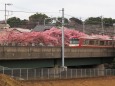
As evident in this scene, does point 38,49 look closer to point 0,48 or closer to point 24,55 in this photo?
point 24,55

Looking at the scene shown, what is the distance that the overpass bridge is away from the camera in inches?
1684

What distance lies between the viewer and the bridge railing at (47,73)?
38.8 metres

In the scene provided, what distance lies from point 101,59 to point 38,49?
19.6m

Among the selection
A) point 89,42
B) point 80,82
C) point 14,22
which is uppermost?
point 14,22

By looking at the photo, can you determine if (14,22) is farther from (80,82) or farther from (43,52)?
(80,82)

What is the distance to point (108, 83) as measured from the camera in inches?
1929

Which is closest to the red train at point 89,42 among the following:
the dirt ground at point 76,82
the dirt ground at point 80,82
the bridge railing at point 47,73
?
the bridge railing at point 47,73

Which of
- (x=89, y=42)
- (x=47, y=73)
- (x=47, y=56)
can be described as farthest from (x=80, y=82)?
(x=89, y=42)

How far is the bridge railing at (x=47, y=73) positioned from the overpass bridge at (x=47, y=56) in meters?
3.22

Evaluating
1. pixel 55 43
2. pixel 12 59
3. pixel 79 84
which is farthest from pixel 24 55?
pixel 55 43

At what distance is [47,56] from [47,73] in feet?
18.4

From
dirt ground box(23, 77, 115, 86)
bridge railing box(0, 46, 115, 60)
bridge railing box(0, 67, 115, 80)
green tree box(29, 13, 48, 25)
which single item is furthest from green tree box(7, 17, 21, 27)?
dirt ground box(23, 77, 115, 86)

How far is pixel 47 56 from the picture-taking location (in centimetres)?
4844

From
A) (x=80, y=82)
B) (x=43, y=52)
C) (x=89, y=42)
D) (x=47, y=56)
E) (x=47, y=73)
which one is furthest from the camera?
→ (x=89, y=42)
